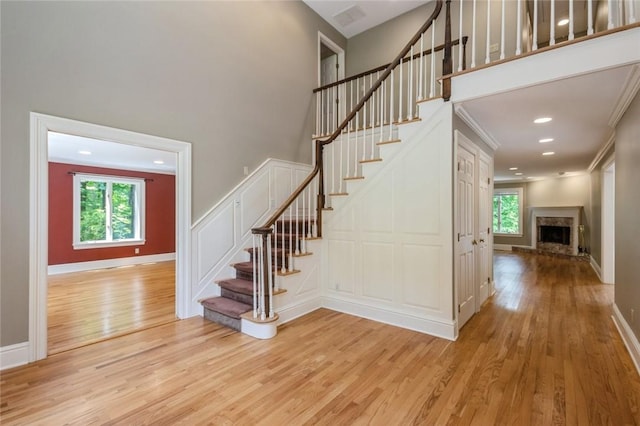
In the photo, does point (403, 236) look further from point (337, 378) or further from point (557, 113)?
point (557, 113)

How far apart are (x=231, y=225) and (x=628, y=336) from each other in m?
4.53

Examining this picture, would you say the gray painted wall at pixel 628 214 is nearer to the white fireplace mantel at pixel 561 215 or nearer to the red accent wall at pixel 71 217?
the white fireplace mantel at pixel 561 215

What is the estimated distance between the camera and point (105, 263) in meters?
6.96

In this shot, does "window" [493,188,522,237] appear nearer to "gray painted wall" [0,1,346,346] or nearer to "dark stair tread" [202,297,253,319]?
"gray painted wall" [0,1,346,346]

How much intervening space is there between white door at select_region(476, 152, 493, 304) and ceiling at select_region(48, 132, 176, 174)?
15.0 ft

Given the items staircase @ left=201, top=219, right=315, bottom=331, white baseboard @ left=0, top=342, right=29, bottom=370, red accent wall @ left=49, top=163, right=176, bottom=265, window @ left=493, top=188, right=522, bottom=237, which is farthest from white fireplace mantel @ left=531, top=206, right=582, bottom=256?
white baseboard @ left=0, top=342, right=29, bottom=370

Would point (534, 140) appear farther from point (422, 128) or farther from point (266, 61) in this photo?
point (266, 61)

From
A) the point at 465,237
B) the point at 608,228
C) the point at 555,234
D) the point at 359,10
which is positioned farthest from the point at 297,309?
the point at 555,234

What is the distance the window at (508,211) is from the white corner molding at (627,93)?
7.88m

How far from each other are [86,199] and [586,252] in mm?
13437

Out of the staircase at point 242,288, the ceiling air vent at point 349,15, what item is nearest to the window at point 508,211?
the ceiling air vent at point 349,15

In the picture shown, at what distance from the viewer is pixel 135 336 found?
3.08m

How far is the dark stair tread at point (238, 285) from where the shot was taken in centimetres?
351

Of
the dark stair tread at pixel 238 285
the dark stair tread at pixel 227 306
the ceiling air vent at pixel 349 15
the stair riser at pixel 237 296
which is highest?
the ceiling air vent at pixel 349 15
